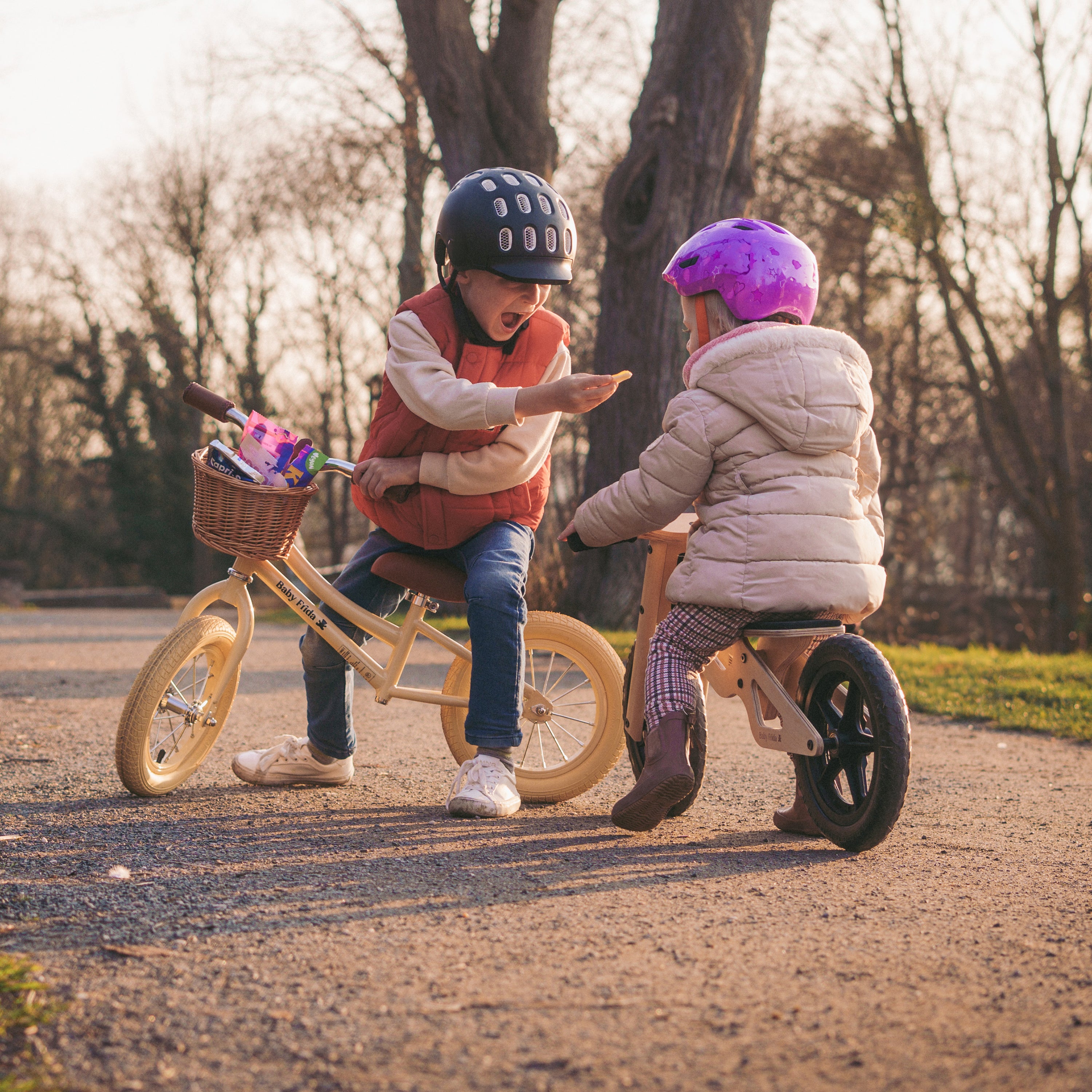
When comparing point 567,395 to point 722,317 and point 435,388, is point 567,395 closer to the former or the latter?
point 435,388

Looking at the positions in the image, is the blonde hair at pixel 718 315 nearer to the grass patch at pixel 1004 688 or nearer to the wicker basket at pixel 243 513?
the wicker basket at pixel 243 513

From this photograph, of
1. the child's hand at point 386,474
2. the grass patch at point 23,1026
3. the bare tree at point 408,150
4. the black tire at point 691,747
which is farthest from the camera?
the bare tree at point 408,150

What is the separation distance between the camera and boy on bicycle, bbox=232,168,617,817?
10.5 ft

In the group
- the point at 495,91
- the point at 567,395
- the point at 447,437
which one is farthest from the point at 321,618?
the point at 495,91

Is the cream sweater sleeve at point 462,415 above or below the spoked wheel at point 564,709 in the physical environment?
above

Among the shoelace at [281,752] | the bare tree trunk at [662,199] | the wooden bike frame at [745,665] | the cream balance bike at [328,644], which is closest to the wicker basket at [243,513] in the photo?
the cream balance bike at [328,644]

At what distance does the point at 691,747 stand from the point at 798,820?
368mm

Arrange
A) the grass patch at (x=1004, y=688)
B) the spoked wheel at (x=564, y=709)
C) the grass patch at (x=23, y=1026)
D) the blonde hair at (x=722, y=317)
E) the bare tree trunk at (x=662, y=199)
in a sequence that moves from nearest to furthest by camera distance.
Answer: the grass patch at (x=23, y=1026) < the blonde hair at (x=722, y=317) < the spoked wheel at (x=564, y=709) < the grass patch at (x=1004, y=688) < the bare tree trunk at (x=662, y=199)

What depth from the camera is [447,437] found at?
3348 mm

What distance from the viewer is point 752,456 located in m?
3.02

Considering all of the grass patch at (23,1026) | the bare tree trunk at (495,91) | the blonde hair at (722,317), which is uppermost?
the bare tree trunk at (495,91)

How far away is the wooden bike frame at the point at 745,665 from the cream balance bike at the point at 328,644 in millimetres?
167

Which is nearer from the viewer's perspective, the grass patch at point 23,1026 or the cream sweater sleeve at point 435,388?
the grass patch at point 23,1026

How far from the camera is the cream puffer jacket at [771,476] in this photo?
2.94m
